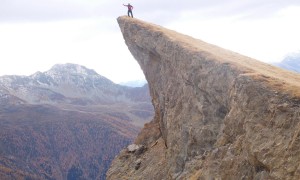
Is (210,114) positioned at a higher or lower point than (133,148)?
higher

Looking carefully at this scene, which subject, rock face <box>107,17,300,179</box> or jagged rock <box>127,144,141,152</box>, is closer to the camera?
rock face <box>107,17,300,179</box>

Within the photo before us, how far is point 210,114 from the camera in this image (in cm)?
3603

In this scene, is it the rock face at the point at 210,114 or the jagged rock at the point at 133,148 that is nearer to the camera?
the rock face at the point at 210,114

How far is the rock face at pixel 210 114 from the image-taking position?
991 inches

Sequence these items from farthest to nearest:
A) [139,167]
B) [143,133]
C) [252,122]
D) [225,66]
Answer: [143,133] → [139,167] → [225,66] → [252,122]

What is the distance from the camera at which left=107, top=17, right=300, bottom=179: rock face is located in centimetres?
2517

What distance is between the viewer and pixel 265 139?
84.3ft

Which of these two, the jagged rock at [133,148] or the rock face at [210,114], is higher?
the rock face at [210,114]

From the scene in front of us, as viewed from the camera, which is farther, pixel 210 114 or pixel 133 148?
pixel 133 148

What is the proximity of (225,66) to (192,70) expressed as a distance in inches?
211

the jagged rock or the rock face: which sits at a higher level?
the rock face

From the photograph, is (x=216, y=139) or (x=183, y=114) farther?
(x=183, y=114)

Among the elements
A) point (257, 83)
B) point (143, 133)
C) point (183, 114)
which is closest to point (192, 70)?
point (183, 114)

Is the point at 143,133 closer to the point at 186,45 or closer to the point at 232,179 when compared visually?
the point at 186,45
